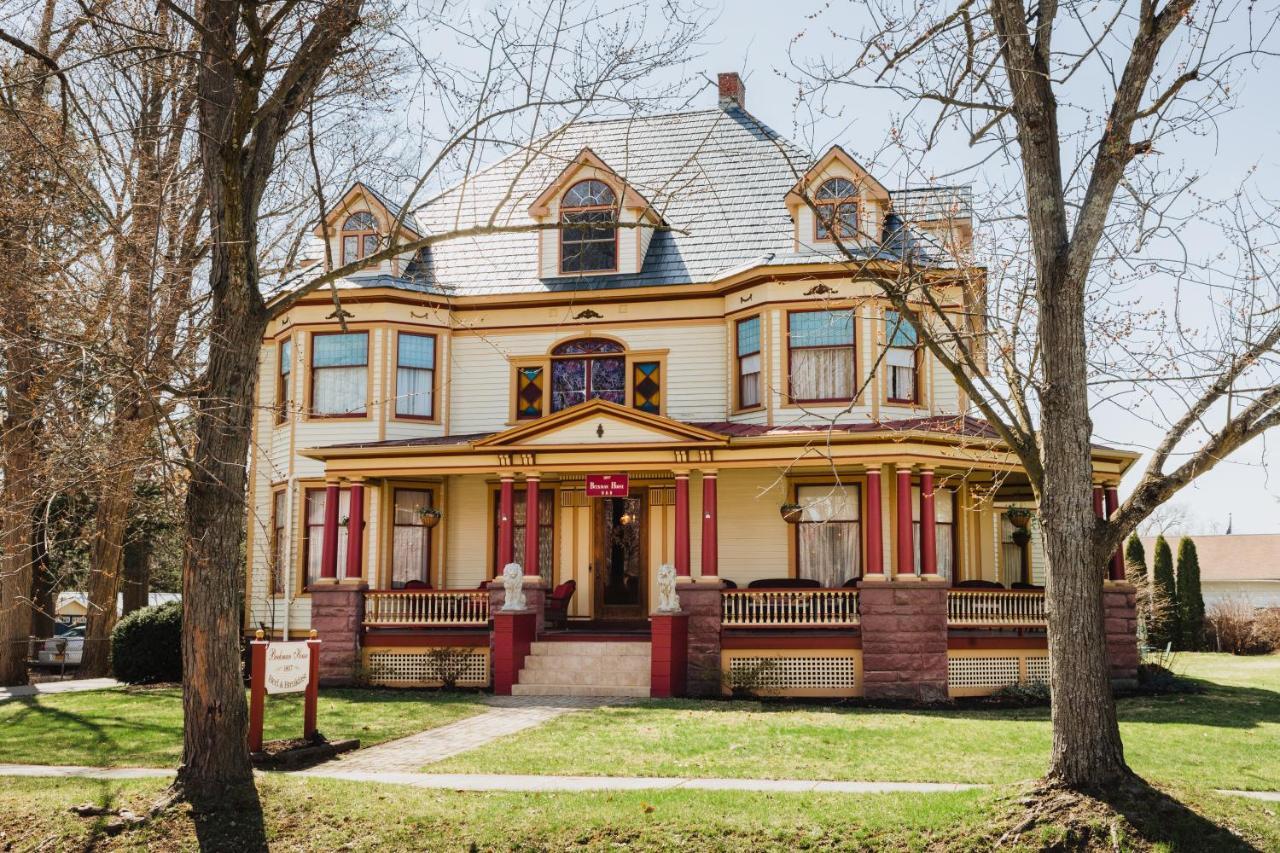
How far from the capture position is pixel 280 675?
12156mm

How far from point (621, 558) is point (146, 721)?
30.6ft

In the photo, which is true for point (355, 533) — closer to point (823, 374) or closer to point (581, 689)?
point (581, 689)

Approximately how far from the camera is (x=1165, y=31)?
8391 millimetres

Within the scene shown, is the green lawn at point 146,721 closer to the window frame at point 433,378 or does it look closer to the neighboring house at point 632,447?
the neighboring house at point 632,447

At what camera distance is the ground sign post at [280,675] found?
456 inches

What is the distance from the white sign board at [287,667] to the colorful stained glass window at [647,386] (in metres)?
10.1

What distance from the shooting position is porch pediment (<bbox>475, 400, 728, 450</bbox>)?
1888 centimetres

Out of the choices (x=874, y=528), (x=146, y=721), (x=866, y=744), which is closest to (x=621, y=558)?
(x=874, y=528)

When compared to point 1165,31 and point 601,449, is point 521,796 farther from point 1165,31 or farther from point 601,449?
point 601,449

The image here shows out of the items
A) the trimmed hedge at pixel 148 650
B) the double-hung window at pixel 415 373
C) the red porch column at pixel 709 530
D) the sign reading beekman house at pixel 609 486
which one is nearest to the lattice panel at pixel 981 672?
the red porch column at pixel 709 530

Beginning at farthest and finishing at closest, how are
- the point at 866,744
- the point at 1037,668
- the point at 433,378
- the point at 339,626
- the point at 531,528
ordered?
the point at 433,378 → the point at 339,626 → the point at 531,528 → the point at 1037,668 → the point at 866,744

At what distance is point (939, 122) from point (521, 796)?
6.53 metres

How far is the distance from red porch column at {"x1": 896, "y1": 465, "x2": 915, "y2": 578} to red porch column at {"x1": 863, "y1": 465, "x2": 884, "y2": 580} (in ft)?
1.02

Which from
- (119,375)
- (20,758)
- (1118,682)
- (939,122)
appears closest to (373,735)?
(20,758)
